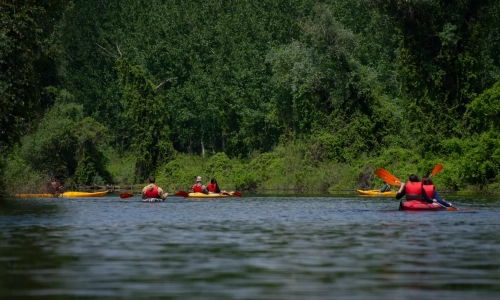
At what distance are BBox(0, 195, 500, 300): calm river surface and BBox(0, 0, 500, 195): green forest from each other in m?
15.2

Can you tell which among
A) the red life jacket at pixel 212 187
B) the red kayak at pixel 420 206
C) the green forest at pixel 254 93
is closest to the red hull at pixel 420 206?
the red kayak at pixel 420 206

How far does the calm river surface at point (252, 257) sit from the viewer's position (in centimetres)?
1262

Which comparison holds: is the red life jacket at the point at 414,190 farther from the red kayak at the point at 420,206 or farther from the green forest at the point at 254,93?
the green forest at the point at 254,93

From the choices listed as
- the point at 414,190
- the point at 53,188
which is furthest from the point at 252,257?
the point at 53,188

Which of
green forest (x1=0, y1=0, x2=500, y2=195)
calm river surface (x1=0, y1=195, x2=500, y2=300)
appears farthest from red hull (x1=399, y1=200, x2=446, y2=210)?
green forest (x1=0, y1=0, x2=500, y2=195)

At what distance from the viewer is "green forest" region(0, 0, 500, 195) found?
176 feet

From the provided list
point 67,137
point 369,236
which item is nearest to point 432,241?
point 369,236

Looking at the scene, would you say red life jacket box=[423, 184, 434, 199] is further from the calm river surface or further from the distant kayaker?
the distant kayaker

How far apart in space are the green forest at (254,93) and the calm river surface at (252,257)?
50.0 feet

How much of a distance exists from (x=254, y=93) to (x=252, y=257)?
224 ft

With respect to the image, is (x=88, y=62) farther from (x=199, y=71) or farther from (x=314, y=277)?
(x=314, y=277)

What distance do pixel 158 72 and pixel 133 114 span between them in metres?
9.85

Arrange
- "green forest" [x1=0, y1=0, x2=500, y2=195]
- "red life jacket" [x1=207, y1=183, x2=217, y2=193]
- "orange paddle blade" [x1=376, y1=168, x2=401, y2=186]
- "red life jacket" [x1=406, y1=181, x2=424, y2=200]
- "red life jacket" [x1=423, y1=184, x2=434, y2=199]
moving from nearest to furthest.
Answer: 1. "red life jacket" [x1=406, y1=181, x2=424, y2=200]
2. "red life jacket" [x1=423, y1=184, x2=434, y2=199]
3. "orange paddle blade" [x1=376, y1=168, x2=401, y2=186]
4. "red life jacket" [x1=207, y1=183, x2=217, y2=193]
5. "green forest" [x1=0, y1=0, x2=500, y2=195]

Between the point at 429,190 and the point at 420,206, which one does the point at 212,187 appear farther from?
the point at 420,206
